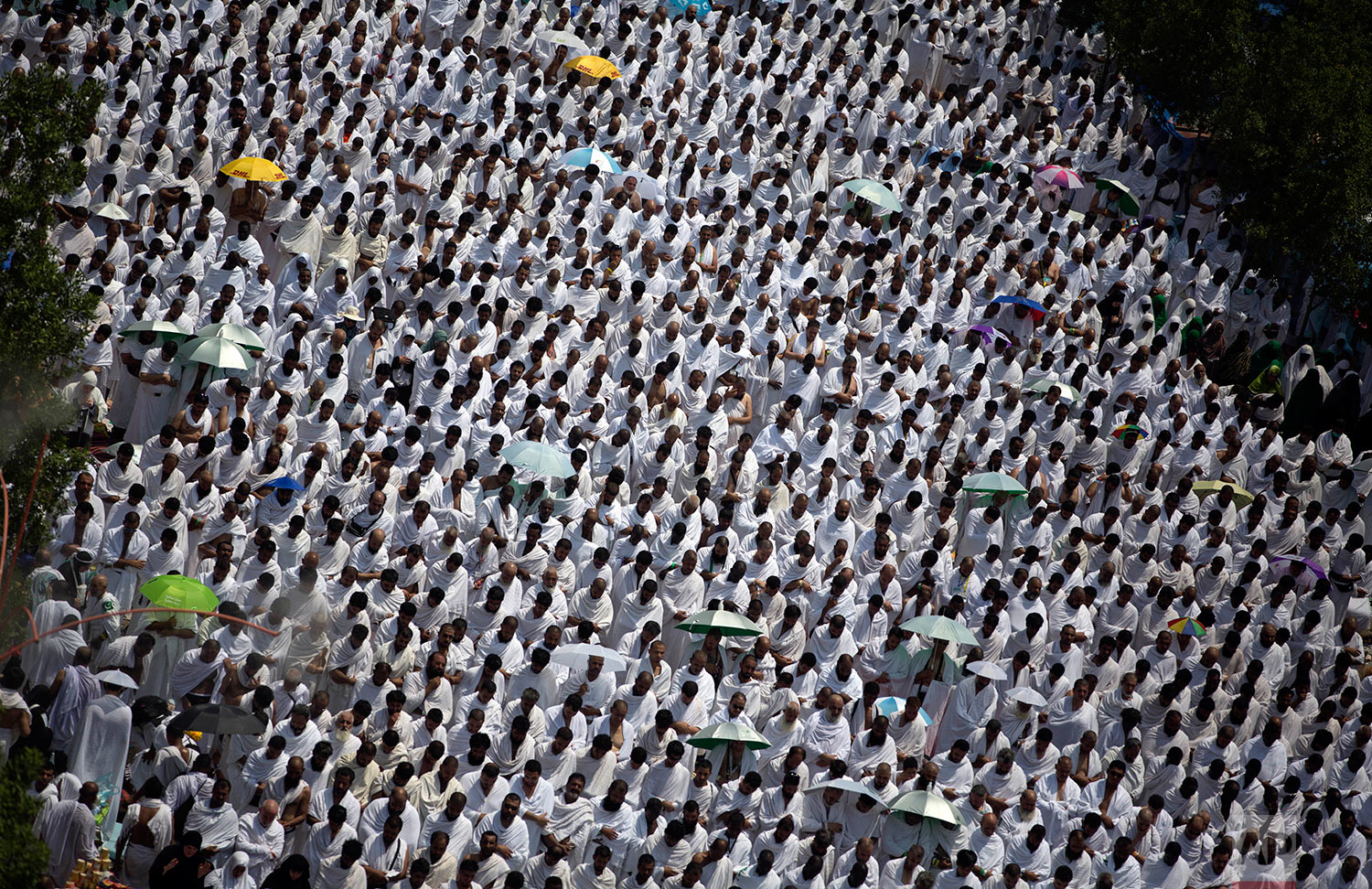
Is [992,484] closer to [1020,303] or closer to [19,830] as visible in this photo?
[1020,303]

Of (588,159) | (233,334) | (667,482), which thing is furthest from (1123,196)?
(233,334)

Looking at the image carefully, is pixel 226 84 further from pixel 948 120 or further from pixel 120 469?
pixel 948 120

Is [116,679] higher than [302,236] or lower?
lower

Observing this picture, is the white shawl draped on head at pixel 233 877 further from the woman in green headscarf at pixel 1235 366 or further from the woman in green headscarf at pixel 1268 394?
the woman in green headscarf at pixel 1235 366

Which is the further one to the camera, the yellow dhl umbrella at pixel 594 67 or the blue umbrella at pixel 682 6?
the blue umbrella at pixel 682 6

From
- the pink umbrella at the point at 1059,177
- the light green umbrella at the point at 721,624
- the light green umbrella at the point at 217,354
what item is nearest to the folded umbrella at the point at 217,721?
the light green umbrella at the point at 721,624

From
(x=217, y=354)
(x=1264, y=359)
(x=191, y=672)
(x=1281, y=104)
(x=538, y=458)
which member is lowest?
(x=191, y=672)
